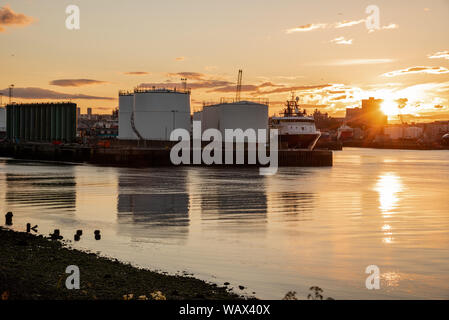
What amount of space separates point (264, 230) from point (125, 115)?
83.1m

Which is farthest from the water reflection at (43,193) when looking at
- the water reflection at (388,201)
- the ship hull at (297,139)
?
the ship hull at (297,139)

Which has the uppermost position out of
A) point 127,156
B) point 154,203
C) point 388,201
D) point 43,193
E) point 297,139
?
point 297,139

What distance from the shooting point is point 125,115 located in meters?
102

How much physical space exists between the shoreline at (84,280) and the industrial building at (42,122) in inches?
3187

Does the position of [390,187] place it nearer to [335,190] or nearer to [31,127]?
[335,190]

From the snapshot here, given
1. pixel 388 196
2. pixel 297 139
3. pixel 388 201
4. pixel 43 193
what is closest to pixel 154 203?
pixel 43 193

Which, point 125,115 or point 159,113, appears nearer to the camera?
point 159,113

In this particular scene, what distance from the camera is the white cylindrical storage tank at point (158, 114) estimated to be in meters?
88.2

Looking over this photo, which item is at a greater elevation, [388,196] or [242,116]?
[242,116]

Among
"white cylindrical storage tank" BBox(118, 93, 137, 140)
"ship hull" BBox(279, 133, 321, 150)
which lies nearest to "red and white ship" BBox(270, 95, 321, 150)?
"ship hull" BBox(279, 133, 321, 150)

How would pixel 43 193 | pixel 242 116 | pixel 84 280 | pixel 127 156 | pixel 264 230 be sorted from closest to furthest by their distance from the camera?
pixel 84 280 < pixel 264 230 < pixel 43 193 < pixel 127 156 < pixel 242 116

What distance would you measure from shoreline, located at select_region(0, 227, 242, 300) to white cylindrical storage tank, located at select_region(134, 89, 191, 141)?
238ft

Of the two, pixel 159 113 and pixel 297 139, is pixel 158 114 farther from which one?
pixel 297 139
